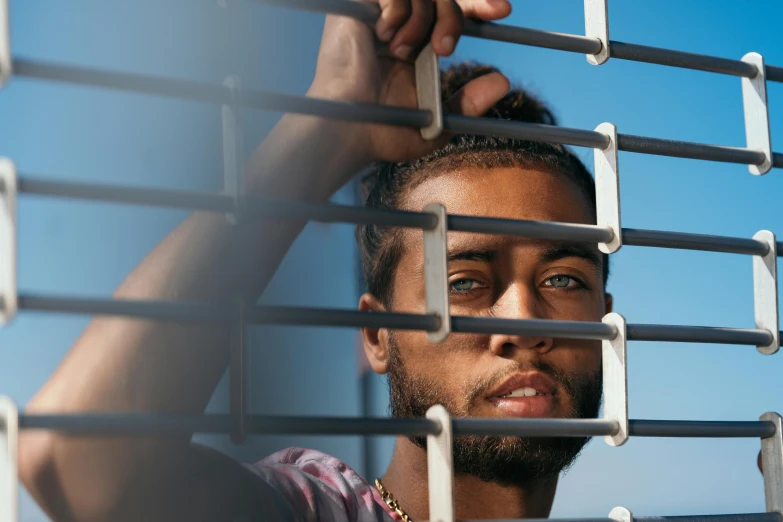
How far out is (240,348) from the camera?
653 mm

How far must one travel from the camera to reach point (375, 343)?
213cm

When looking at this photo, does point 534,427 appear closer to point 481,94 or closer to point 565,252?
point 481,94

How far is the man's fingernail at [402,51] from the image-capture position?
80cm

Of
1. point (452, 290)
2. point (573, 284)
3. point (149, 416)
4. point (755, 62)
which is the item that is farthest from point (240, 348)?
point (573, 284)

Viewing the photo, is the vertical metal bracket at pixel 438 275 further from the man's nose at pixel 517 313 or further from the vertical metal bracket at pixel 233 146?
the man's nose at pixel 517 313

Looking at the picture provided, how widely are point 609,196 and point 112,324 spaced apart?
50 cm

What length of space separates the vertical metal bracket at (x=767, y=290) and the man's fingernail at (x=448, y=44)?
0.40m

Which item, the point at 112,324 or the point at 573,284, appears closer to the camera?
the point at 112,324

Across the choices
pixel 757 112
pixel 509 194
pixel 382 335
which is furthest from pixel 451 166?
pixel 757 112

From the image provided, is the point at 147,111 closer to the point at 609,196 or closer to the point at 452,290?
the point at 609,196

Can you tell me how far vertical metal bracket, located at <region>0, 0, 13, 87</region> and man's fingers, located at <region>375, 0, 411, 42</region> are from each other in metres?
0.32

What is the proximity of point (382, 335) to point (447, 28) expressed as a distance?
1.38 m

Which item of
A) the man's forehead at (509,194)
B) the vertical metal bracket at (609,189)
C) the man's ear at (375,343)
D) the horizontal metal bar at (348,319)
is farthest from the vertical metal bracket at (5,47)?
the man's ear at (375,343)

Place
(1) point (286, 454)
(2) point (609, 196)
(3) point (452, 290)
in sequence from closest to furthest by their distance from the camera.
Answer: (2) point (609, 196)
(1) point (286, 454)
(3) point (452, 290)
